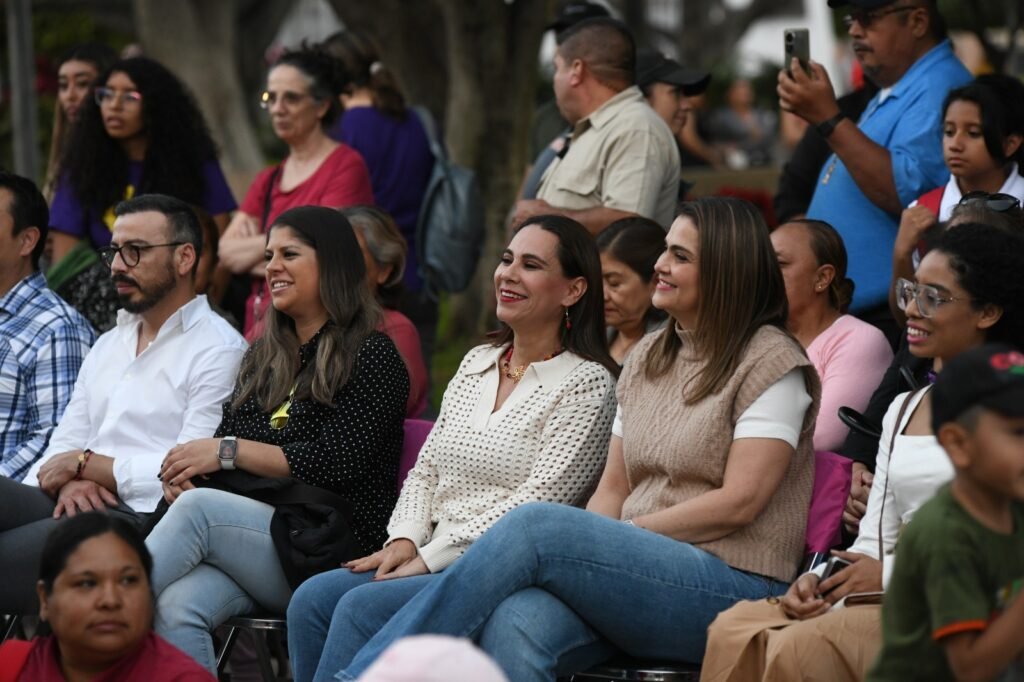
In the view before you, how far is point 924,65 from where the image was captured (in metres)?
6.43

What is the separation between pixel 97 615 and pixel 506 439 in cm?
148

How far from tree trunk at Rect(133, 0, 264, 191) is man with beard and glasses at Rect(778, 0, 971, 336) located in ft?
34.0

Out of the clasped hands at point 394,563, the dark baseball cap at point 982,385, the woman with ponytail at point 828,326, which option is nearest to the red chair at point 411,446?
the clasped hands at point 394,563

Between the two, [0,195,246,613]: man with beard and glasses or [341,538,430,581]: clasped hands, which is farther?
[0,195,246,613]: man with beard and glasses

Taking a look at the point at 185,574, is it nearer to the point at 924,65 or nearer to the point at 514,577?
the point at 514,577

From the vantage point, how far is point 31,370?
6.47 metres

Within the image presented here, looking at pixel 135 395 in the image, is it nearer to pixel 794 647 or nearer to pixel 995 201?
pixel 794 647

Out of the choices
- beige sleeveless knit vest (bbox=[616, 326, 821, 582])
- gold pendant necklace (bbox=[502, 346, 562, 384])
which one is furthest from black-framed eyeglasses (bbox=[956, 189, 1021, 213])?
gold pendant necklace (bbox=[502, 346, 562, 384])

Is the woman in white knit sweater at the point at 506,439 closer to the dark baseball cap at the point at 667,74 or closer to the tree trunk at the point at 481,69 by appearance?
the dark baseball cap at the point at 667,74

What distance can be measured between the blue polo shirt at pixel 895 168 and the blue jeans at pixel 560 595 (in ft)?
6.71

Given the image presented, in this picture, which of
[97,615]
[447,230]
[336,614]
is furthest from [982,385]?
[447,230]

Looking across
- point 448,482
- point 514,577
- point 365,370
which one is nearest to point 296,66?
point 365,370

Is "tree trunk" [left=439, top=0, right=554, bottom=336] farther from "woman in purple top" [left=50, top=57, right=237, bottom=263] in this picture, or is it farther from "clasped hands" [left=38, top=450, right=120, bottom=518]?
"clasped hands" [left=38, top=450, right=120, bottom=518]

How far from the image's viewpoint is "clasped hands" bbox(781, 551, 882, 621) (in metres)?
4.42
